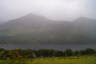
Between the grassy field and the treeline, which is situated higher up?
the treeline

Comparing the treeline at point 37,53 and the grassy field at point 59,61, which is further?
the treeline at point 37,53

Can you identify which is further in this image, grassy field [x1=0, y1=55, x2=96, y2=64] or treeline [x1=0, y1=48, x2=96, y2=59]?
treeline [x1=0, y1=48, x2=96, y2=59]

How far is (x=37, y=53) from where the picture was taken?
61.1ft

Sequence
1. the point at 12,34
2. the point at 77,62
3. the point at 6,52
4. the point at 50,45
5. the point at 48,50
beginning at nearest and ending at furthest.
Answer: the point at 77,62
the point at 6,52
the point at 48,50
the point at 50,45
the point at 12,34

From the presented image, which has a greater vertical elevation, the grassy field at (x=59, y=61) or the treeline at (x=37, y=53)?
the treeline at (x=37, y=53)

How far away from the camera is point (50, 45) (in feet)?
67.4

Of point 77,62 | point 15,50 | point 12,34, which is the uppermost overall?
point 12,34

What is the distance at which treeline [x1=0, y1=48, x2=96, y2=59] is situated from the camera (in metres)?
17.8

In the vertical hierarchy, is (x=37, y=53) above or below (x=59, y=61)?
above

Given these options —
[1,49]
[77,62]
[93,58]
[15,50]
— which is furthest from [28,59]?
[93,58]

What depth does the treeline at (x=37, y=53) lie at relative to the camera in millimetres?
17766

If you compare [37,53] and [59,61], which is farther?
[37,53]

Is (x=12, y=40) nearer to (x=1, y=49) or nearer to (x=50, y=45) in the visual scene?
(x=1, y=49)

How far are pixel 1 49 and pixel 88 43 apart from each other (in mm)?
9286
